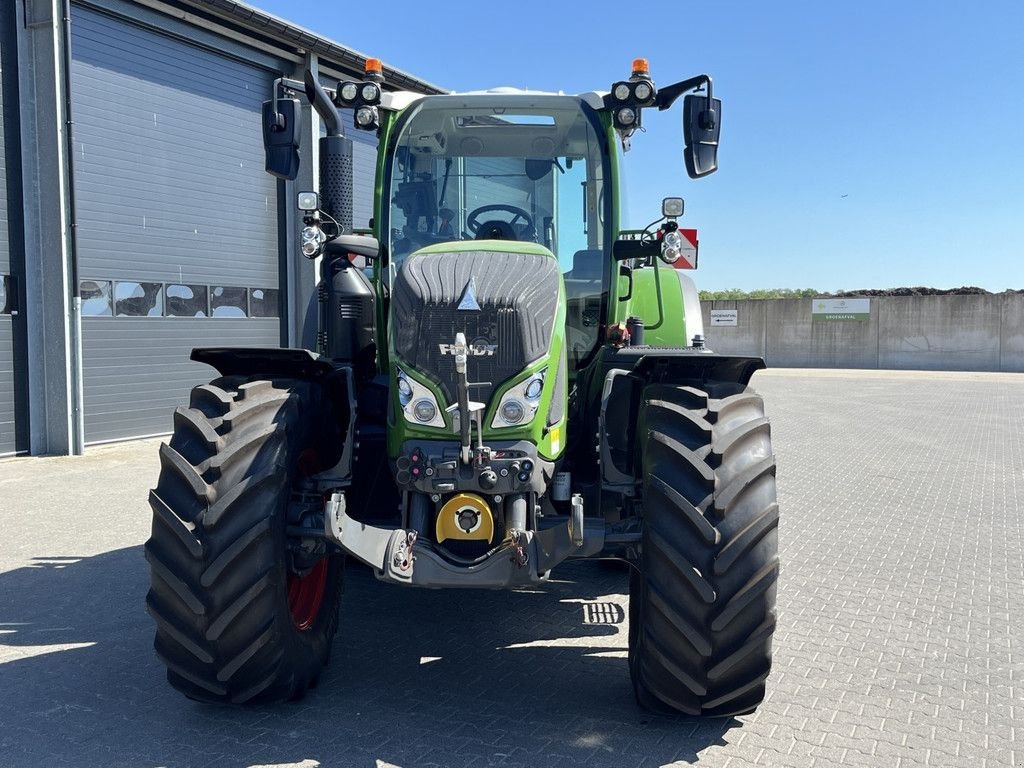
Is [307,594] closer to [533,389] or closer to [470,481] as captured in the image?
[470,481]

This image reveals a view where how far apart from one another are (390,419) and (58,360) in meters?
8.39

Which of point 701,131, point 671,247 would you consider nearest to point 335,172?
point 671,247

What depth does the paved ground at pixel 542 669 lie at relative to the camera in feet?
11.3

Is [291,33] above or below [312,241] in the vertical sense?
above

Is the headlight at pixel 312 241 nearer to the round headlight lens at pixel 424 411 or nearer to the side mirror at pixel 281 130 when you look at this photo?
the side mirror at pixel 281 130

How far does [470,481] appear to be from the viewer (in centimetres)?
351

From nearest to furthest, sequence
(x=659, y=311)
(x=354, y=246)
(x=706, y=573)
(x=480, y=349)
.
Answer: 1. (x=706, y=573)
2. (x=480, y=349)
3. (x=354, y=246)
4. (x=659, y=311)

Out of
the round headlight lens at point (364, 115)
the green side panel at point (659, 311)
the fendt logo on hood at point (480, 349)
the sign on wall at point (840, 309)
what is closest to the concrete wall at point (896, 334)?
the sign on wall at point (840, 309)

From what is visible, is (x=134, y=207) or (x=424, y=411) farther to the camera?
(x=134, y=207)

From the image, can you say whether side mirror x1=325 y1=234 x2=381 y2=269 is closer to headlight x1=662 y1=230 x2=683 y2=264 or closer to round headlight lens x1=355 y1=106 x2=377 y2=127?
round headlight lens x1=355 y1=106 x2=377 y2=127

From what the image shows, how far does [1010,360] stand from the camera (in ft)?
94.5

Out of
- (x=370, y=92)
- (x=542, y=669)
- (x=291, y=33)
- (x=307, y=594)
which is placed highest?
(x=291, y=33)

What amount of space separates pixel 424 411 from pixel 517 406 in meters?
0.37

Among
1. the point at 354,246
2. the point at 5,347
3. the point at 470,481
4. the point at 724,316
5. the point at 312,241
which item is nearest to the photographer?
the point at 470,481
